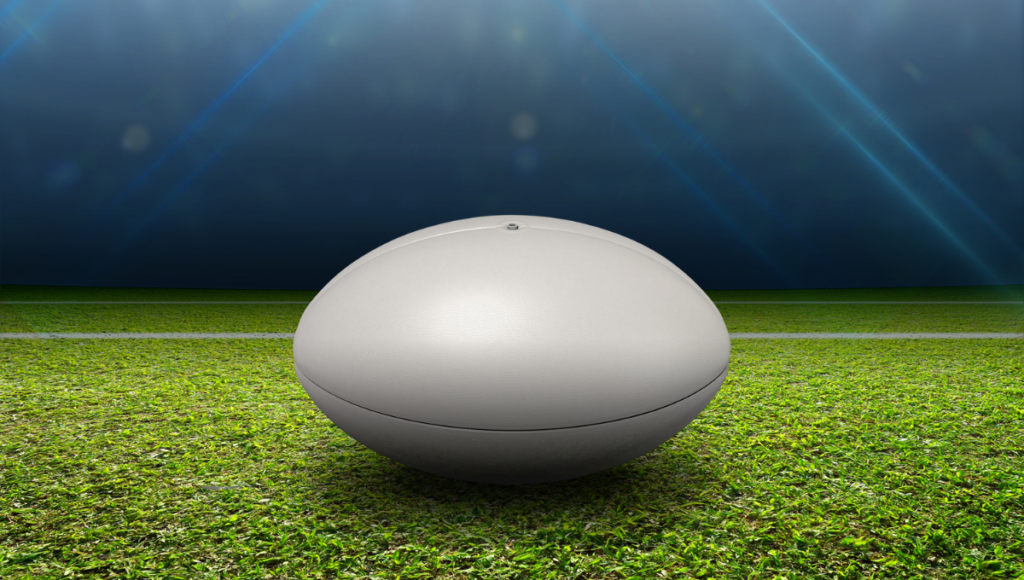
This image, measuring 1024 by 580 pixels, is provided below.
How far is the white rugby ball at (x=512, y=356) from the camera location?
6.52 feet

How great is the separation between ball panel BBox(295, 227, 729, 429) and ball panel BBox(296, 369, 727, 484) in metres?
0.04

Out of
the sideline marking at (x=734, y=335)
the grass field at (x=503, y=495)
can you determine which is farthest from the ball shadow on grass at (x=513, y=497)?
the sideline marking at (x=734, y=335)

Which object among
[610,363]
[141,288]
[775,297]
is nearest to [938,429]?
[610,363]

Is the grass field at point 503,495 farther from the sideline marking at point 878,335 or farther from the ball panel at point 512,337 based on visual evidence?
the sideline marking at point 878,335

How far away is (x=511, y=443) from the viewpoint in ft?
6.65

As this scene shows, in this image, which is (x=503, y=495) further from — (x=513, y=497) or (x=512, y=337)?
(x=512, y=337)

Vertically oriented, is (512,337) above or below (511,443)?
above

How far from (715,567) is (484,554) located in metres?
0.75

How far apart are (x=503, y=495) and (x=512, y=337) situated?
0.87 metres

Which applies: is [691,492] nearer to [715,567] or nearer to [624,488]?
[624,488]

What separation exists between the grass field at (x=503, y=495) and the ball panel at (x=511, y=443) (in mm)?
227

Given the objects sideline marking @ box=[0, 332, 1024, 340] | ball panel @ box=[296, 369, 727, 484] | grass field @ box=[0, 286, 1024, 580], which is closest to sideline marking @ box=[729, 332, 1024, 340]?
sideline marking @ box=[0, 332, 1024, 340]

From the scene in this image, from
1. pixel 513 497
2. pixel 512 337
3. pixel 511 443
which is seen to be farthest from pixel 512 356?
pixel 513 497

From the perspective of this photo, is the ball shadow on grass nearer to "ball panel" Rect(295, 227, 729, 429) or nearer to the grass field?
the grass field
